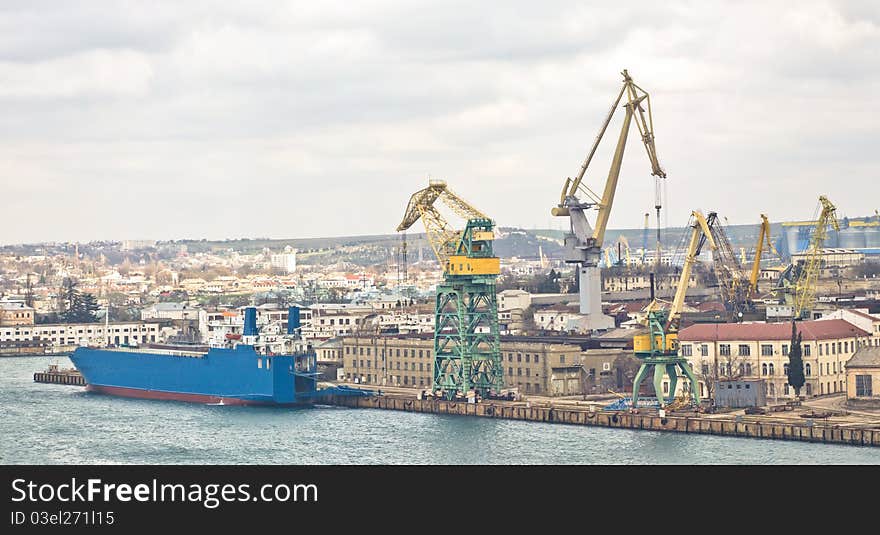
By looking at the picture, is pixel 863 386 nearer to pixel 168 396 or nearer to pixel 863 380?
pixel 863 380

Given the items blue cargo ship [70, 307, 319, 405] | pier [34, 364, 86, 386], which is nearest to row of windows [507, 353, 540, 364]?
blue cargo ship [70, 307, 319, 405]

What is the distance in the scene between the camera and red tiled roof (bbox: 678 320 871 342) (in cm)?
3569

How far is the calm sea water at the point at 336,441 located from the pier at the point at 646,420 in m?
0.38

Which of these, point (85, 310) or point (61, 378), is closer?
point (61, 378)

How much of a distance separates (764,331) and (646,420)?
580 centimetres

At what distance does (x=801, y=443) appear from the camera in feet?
92.4

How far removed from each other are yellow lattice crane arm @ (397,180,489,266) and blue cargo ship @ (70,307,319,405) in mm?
4080

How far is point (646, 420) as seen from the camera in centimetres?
3130

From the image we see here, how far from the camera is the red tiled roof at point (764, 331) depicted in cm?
3569

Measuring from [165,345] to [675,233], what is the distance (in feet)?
345

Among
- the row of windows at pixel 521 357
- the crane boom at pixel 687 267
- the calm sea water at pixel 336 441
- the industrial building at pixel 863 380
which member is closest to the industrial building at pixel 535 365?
the row of windows at pixel 521 357

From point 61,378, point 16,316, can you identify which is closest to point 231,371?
point 61,378

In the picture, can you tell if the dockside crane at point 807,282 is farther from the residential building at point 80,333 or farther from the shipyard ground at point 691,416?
the residential building at point 80,333

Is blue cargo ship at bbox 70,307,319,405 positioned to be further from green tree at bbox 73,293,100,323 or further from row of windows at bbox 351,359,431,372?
green tree at bbox 73,293,100,323
